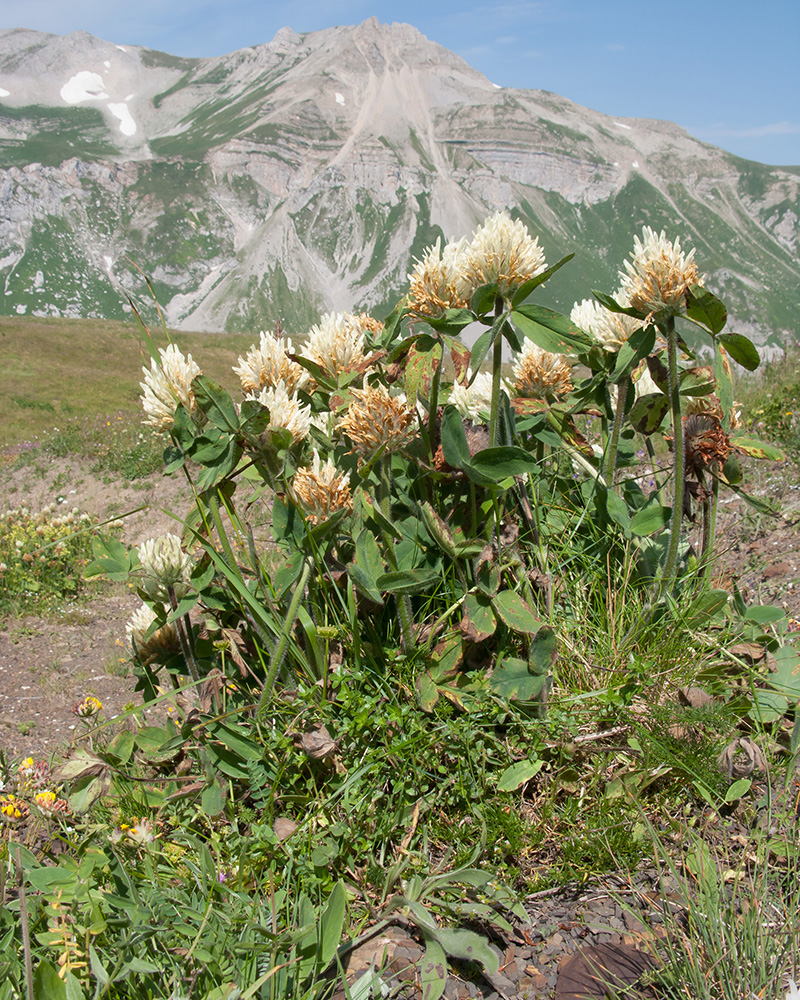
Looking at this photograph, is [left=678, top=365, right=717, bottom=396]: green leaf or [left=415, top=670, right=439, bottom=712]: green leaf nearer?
[left=415, top=670, right=439, bottom=712]: green leaf

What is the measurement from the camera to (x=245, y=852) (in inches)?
66.7

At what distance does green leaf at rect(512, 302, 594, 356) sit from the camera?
1.70 meters

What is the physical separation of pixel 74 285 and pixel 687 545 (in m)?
183

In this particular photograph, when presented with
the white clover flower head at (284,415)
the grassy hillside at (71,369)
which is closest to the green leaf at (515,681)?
→ the white clover flower head at (284,415)

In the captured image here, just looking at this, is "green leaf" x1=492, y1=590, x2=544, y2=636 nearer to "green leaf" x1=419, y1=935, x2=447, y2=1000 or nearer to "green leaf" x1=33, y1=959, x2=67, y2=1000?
"green leaf" x1=419, y1=935, x2=447, y2=1000

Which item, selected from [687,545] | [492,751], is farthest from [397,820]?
[687,545]

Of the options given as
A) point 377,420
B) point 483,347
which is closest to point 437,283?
point 483,347

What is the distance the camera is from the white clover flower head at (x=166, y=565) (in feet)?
6.91

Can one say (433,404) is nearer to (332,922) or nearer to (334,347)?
(334,347)

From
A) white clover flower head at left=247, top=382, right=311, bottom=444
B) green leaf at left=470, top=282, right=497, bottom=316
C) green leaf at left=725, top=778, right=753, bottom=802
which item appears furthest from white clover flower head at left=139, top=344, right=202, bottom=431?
green leaf at left=725, top=778, right=753, bottom=802

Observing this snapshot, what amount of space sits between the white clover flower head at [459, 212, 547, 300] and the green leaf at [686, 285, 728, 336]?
0.40 meters

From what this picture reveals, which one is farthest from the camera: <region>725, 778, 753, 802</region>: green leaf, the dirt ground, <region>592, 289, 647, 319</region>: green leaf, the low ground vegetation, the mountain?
the mountain

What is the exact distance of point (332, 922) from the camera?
1.42 m

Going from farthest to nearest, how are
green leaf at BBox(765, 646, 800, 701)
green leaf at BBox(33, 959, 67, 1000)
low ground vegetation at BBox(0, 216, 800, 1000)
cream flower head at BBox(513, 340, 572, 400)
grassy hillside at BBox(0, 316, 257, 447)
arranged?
1. grassy hillside at BBox(0, 316, 257, 447)
2. cream flower head at BBox(513, 340, 572, 400)
3. green leaf at BBox(765, 646, 800, 701)
4. low ground vegetation at BBox(0, 216, 800, 1000)
5. green leaf at BBox(33, 959, 67, 1000)
